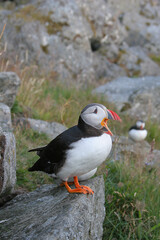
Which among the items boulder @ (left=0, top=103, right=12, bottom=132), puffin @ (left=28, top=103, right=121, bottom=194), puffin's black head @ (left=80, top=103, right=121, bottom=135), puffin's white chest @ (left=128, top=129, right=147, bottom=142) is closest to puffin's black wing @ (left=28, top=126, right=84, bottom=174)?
puffin @ (left=28, top=103, right=121, bottom=194)

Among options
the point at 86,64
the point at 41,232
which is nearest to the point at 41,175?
the point at 41,232

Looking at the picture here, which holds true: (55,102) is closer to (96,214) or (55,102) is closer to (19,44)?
(19,44)

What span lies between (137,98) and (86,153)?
5761 millimetres

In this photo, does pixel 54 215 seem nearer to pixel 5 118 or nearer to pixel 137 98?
pixel 5 118

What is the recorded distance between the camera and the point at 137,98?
7633mm

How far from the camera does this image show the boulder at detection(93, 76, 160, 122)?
7352mm

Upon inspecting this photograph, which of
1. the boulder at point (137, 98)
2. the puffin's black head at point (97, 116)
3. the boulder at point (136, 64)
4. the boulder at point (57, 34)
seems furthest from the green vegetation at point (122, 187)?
the boulder at point (136, 64)

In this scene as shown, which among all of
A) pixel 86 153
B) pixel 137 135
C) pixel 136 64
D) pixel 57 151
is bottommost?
pixel 137 135

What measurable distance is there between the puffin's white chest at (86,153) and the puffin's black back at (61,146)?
0.16ft

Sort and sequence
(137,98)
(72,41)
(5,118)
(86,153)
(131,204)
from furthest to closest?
(72,41) < (137,98) < (5,118) < (131,204) < (86,153)

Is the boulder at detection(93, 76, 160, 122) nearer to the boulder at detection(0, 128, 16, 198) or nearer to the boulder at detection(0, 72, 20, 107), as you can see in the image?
the boulder at detection(0, 72, 20, 107)

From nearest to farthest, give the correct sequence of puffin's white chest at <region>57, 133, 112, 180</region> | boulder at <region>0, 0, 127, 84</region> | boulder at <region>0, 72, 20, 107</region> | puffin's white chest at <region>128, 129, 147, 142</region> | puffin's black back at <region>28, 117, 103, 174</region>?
puffin's white chest at <region>57, 133, 112, 180</region> < puffin's black back at <region>28, 117, 103, 174</region> < boulder at <region>0, 72, 20, 107</region> < puffin's white chest at <region>128, 129, 147, 142</region> < boulder at <region>0, 0, 127, 84</region>

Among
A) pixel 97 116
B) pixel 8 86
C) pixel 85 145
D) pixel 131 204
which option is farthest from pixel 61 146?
pixel 8 86

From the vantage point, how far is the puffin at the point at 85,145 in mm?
2189
